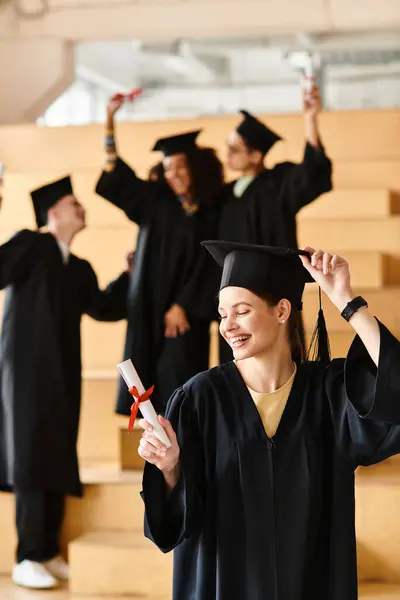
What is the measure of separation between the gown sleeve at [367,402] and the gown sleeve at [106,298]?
247cm

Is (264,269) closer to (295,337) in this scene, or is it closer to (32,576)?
(295,337)

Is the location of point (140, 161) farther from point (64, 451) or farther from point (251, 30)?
point (64, 451)

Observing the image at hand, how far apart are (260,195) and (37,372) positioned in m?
1.18

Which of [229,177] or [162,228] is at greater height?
[229,177]

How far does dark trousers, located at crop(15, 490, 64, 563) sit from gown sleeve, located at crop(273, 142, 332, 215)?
1.55m

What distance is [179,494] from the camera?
2.14 meters

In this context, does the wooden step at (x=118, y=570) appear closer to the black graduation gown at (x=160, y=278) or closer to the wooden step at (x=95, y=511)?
the wooden step at (x=95, y=511)

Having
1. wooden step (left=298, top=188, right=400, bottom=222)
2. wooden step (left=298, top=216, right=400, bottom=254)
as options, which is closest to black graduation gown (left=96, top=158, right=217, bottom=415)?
wooden step (left=298, top=216, right=400, bottom=254)

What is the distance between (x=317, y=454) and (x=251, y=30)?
5.40m

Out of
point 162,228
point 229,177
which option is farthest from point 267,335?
point 229,177

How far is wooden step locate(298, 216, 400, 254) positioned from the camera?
586 centimetres

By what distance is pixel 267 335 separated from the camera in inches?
85.0

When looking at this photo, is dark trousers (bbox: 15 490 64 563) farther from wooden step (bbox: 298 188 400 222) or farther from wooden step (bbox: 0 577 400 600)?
wooden step (bbox: 298 188 400 222)

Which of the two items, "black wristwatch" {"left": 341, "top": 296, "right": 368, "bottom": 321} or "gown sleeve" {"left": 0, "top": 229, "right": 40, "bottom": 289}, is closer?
"black wristwatch" {"left": 341, "top": 296, "right": 368, "bottom": 321}
